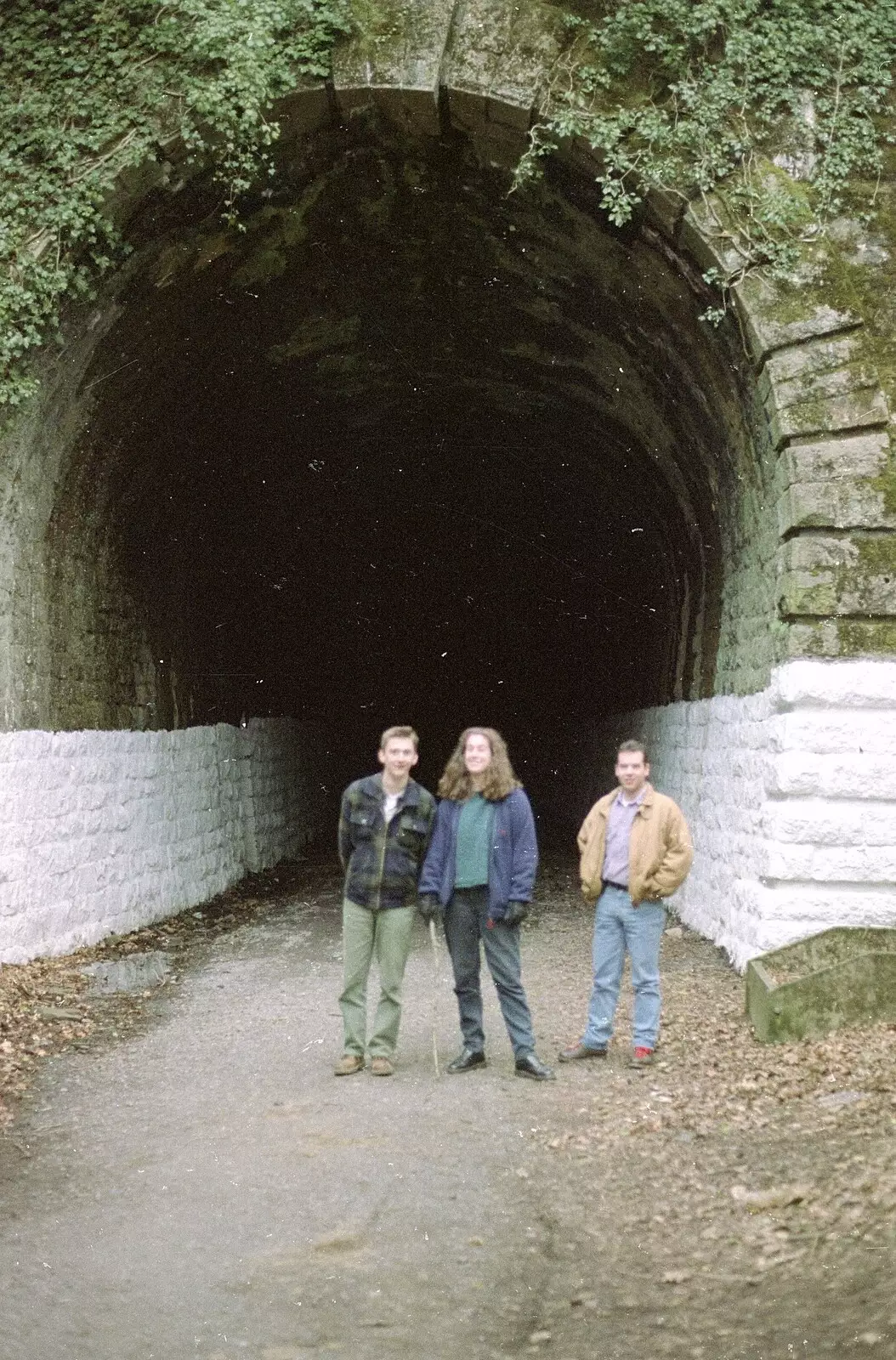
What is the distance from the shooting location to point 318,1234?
5184 millimetres

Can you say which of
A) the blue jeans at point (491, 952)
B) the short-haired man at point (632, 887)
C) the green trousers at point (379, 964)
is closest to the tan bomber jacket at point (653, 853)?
the short-haired man at point (632, 887)

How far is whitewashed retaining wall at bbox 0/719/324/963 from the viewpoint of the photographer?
32.5 feet

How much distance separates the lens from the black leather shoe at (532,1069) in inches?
285

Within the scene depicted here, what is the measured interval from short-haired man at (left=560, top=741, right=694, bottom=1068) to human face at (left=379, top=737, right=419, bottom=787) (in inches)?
40.2

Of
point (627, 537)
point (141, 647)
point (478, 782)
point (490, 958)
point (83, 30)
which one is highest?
point (83, 30)

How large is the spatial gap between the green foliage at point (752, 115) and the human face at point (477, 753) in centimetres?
385

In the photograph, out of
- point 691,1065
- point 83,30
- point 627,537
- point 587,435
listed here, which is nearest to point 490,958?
point 691,1065

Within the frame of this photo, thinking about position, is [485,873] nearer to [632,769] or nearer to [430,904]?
[430,904]

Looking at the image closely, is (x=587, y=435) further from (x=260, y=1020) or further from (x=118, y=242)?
(x=260, y=1020)

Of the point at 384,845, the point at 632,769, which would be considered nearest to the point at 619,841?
the point at 632,769

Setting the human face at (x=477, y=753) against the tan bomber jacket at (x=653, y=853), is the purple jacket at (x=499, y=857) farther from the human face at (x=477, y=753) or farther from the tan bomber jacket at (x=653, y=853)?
the tan bomber jacket at (x=653, y=853)

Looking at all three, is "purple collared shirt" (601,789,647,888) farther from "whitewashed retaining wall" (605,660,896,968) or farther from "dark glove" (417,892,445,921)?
"whitewashed retaining wall" (605,660,896,968)

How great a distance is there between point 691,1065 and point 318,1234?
2935 mm

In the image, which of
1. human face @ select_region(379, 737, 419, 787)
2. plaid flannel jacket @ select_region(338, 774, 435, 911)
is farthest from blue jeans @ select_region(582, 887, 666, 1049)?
human face @ select_region(379, 737, 419, 787)
